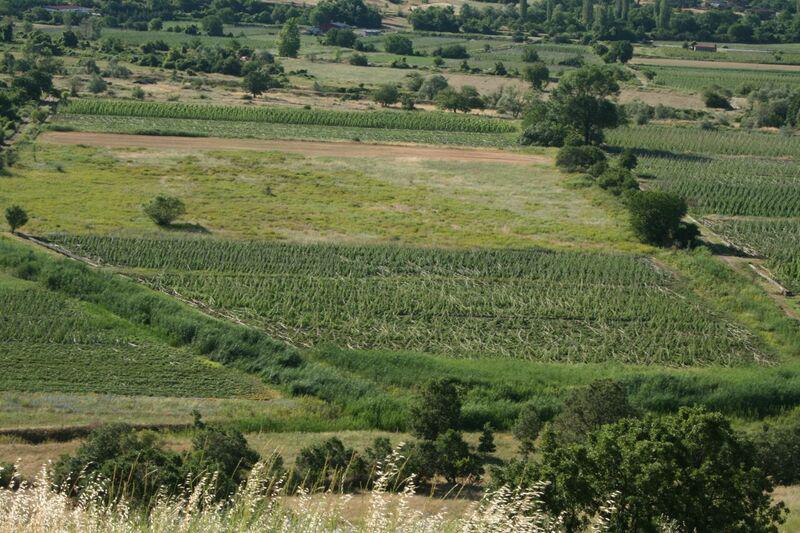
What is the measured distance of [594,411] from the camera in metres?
26.9

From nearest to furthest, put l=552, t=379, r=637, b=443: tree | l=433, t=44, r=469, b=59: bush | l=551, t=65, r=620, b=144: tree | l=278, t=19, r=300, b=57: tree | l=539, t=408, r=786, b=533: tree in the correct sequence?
l=539, t=408, r=786, b=533: tree < l=552, t=379, r=637, b=443: tree < l=551, t=65, r=620, b=144: tree < l=278, t=19, r=300, b=57: tree < l=433, t=44, r=469, b=59: bush

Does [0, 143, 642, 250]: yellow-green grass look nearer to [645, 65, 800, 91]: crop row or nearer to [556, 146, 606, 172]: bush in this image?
[556, 146, 606, 172]: bush

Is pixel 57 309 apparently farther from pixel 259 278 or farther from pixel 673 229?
pixel 673 229

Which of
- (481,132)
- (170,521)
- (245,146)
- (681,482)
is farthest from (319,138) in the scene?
(170,521)

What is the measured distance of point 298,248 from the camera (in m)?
44.6

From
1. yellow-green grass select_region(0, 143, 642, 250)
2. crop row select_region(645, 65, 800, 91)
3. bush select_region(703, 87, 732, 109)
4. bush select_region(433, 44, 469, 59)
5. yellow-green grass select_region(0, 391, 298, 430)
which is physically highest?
bush select_region(433, 44, 469, 59)

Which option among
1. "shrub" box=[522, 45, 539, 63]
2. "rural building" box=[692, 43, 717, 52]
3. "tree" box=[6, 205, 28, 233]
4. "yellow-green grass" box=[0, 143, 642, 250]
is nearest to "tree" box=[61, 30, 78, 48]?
"shrub" box=[522, 45, 539, 63]

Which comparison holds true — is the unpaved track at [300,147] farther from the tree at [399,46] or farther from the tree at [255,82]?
the tree at [399,46]

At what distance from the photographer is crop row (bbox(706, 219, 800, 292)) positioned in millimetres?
43875

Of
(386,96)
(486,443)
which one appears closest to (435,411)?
(486,443)

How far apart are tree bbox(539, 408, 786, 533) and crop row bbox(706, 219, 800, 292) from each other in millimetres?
23387

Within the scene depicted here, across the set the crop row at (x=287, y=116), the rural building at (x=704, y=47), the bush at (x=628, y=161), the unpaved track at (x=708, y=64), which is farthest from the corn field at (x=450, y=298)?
the rural building at (x=704, y=47)

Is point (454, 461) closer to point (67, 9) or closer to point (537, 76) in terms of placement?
point (537, 76)

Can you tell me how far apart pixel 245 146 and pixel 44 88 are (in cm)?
2043
